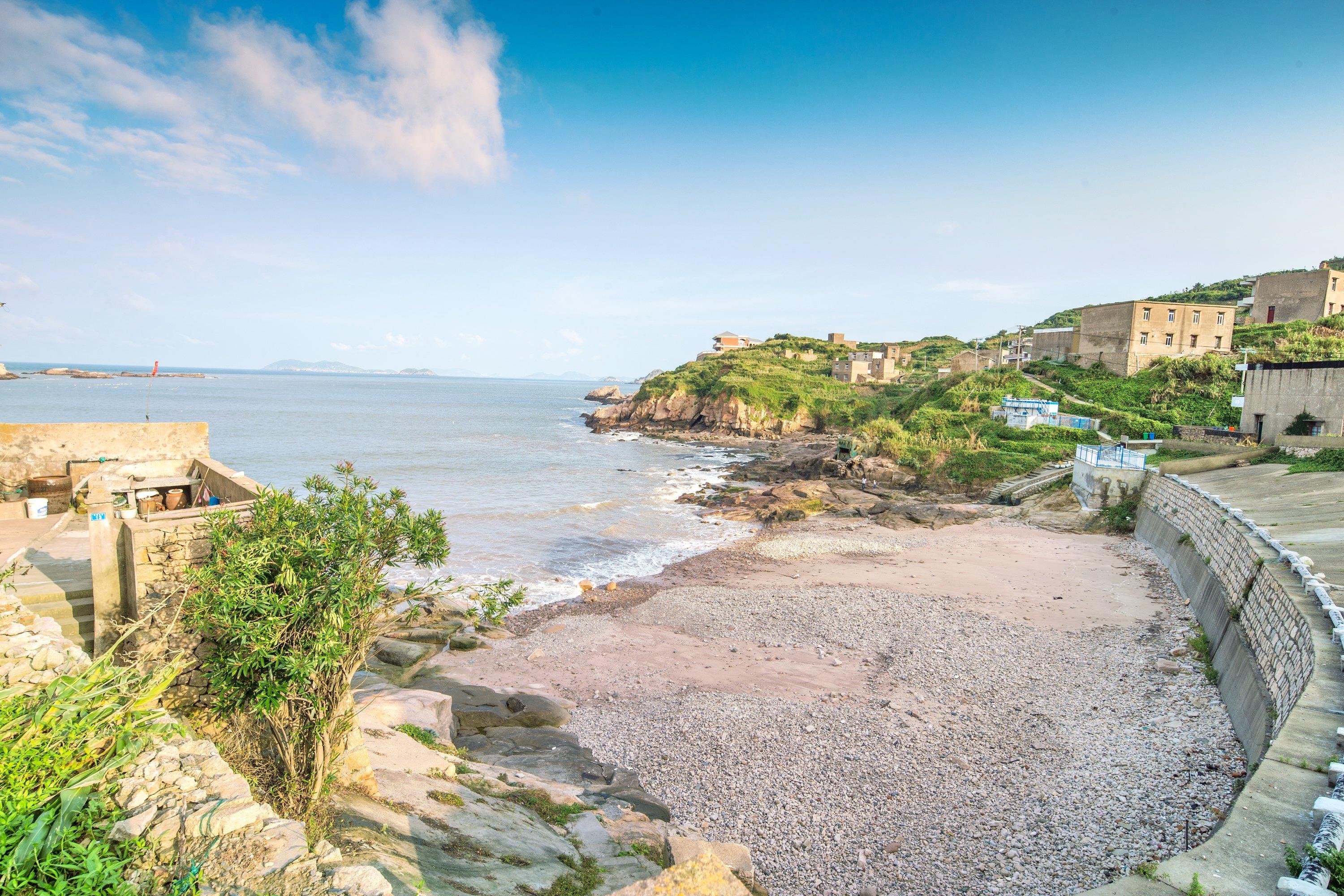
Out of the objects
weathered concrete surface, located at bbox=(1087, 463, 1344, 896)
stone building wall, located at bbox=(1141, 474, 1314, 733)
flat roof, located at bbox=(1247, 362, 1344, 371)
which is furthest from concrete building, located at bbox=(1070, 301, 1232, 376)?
weathered concrete surface, located at bbox=(1087, 463, 1344, 896)

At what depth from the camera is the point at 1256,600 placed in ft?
42.6

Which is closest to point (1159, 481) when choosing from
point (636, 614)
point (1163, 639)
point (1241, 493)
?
point (1241, 493)

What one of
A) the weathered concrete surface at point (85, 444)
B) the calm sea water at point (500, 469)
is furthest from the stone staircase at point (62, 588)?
the calm sea water at point (500, 469)

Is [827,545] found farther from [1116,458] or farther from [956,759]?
[956,759]

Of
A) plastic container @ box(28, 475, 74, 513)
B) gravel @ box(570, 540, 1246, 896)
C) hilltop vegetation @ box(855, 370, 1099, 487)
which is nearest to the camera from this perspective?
gravel @ box(570, 540, 1246, 896)

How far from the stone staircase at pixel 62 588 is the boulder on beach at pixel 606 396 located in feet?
435

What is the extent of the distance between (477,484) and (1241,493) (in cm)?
4086

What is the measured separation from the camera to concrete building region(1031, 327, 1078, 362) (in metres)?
60.4

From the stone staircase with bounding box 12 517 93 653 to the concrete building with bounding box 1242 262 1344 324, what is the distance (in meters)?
76.9

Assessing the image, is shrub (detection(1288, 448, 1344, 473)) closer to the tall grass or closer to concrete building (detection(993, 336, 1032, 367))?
the tall grass

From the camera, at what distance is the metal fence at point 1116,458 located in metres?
28.3

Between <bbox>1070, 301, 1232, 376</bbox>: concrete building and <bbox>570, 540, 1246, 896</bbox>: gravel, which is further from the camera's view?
<bbox>1070, 301, 1232, 376</bbox>: concrete building

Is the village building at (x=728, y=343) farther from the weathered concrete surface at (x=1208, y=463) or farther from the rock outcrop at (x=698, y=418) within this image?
the weathered concrete surface at (x=1208, y=463)

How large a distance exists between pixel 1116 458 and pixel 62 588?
35.3 metres
